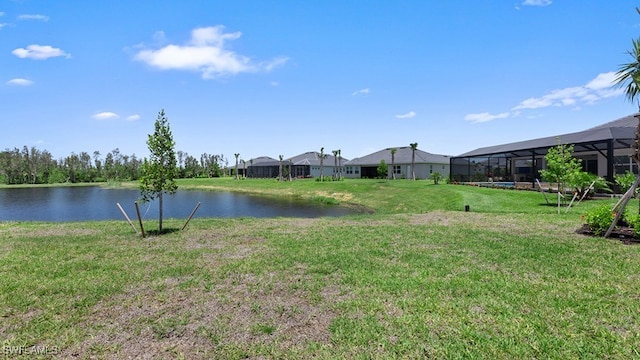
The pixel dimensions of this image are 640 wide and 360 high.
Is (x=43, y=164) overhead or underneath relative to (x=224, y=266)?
overhead

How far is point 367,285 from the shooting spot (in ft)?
18.5

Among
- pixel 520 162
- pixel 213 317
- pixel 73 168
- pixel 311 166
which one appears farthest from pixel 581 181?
pixel 73 168

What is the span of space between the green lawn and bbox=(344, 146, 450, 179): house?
131ft

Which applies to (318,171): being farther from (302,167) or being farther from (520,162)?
(520,162)

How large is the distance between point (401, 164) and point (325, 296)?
46.5 m

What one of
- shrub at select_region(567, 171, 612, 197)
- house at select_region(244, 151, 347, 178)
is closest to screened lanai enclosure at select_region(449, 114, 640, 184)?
shrub at select_region(567, 171, 612, 197)

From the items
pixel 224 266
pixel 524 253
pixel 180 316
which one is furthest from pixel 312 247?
pixel 524 253

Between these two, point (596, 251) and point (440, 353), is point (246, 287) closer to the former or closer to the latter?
point (440, 353)

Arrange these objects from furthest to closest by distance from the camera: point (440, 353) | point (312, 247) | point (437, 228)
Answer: point (437, 228), point (312, 247), point (440, 353)

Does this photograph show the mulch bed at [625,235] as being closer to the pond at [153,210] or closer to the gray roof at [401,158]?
the pond at [153,210]

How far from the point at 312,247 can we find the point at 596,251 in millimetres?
6573

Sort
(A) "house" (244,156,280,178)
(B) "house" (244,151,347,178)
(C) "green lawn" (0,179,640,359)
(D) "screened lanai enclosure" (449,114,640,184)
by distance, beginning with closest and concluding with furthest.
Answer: (C) "green lawn" (0,179,640,359), (D) "screened lanai enclosure" (449,114,640,184), (B) "house" (244,151,347,178), (A) "house" (244,156,280,178)

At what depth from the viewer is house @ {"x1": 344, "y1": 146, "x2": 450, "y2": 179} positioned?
4897 centimetres

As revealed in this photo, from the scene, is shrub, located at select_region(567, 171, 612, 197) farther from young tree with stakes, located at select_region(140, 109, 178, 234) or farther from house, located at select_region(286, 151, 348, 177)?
house, located at select_region(286, 151, 348, 177)
